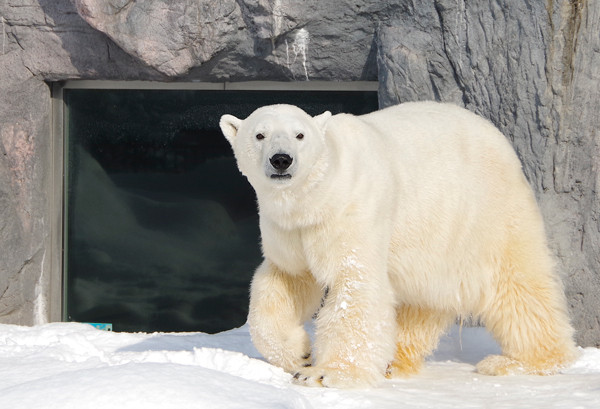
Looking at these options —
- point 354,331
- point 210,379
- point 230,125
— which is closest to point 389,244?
point 354,331

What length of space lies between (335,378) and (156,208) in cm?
277

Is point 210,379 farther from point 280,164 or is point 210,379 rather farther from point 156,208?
point 156,208

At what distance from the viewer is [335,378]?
124 inches

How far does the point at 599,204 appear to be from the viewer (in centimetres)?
435

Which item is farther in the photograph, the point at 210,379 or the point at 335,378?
the point at 335,378

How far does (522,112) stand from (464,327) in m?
1.19

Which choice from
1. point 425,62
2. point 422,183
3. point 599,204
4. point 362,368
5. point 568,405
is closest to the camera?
point 568,405

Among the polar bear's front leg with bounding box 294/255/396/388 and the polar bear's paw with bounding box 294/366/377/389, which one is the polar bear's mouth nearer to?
the polar bear's front leg with bounding box 294/255/396/388

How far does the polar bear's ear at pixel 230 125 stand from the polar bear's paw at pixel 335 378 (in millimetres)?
960

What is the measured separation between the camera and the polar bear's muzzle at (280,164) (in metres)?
3.17

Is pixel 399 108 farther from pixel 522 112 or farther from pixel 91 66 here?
pixel 91 66

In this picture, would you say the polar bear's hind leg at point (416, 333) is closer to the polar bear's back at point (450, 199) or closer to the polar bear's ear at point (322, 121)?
the polar bear's back at point (450, 199)

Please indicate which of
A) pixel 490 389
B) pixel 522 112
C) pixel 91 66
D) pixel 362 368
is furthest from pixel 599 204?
pixel 91 66

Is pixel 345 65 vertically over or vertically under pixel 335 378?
over
